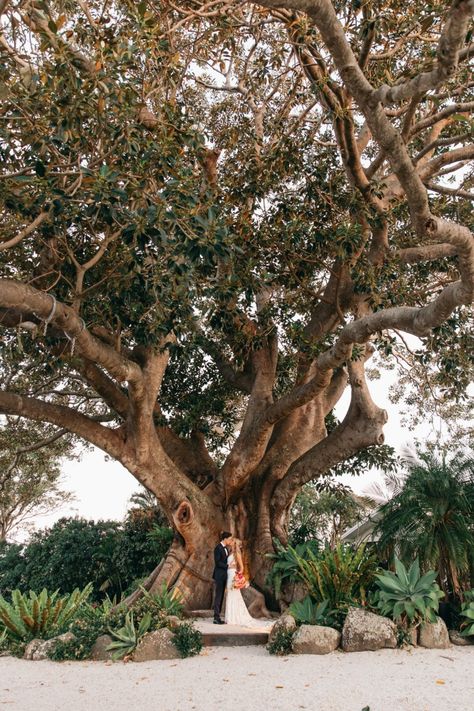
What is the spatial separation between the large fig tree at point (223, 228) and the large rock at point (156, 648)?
3.27 metres

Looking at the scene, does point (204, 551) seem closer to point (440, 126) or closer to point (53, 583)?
point (53, 583)

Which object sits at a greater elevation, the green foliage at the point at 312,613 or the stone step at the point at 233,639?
the green foliage at the point at 312,613

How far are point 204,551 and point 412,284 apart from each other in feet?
22.2

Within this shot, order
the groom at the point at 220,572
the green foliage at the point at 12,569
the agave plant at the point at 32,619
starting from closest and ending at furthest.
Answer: the agave plant at the point at 32,619, the groom at the point at 220,572, the green foliage at the point at 12,569

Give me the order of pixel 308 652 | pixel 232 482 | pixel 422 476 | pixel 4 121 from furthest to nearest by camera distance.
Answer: pixel 232 482
pixel 422 476
pixel 308 652
pixel 4 121

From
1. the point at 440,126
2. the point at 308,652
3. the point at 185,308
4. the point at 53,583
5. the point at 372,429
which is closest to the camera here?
the point at 308,652

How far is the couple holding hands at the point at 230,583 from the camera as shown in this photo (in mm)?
10188

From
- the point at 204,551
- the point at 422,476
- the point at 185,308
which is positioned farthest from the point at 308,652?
the point at 185,308

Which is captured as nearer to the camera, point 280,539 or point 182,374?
point 280,539

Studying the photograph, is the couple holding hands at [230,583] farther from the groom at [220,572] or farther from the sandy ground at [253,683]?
the sandy ground at [253,683]

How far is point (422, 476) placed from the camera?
31.1ft

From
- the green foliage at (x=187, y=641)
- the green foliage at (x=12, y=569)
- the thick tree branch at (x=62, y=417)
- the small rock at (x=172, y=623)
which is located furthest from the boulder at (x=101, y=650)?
the green foliage at (x=12, y=569)

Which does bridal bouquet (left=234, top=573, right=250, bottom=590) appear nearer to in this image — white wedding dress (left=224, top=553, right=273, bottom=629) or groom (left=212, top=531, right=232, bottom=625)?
white wedding dress (left=224, top=553, right=273, bottom=629)

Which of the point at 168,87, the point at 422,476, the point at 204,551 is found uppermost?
the point at 168,87
